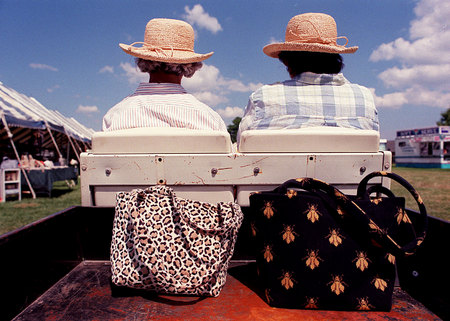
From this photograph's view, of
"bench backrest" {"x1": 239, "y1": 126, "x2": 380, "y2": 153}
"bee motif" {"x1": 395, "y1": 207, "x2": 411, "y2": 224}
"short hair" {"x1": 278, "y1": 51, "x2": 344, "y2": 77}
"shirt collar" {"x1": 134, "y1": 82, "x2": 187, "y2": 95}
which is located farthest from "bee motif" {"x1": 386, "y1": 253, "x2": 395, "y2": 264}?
"shirt collar" {"x1": 134, "y1": 82, "x2": 187, "y2": 95}

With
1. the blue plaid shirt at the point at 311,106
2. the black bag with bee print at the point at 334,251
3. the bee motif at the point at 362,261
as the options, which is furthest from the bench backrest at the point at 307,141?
the bee motif at the point at 362,261

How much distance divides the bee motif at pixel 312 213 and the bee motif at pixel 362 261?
25cm

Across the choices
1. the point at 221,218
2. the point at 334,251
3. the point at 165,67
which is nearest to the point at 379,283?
the point at 334,251

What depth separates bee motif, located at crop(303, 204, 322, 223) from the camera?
1.45 m

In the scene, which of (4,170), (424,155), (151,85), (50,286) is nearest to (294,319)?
(50,286)

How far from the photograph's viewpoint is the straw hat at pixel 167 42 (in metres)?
2.43

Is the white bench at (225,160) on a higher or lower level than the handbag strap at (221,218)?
higher

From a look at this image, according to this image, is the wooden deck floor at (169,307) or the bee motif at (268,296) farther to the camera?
the bee motif at (268,296)

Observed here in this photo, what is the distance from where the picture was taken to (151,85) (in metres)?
2.33

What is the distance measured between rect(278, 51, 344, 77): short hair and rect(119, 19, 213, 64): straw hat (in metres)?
0.67

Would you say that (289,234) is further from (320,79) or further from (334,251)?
(320,79)

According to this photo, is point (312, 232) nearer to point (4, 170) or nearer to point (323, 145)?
point (323, 145)

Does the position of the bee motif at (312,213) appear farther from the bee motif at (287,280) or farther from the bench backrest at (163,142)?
the bench backrest at (163,142)

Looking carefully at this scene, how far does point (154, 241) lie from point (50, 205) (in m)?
6.65
